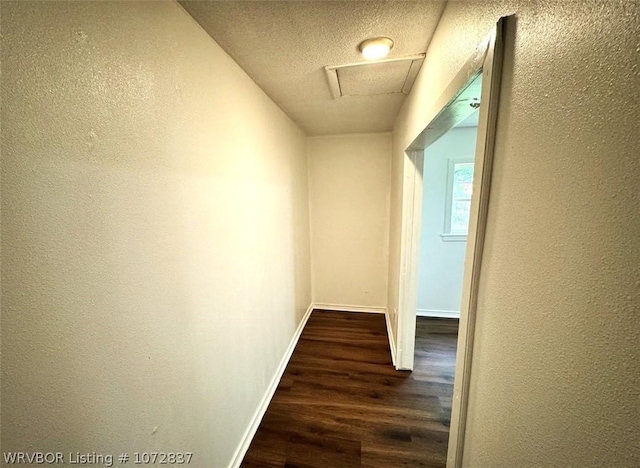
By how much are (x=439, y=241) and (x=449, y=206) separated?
1.46 feet

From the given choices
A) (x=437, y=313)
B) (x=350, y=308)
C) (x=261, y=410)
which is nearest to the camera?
(x=261, y=410)

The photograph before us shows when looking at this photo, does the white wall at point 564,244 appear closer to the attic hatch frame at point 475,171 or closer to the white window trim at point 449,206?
the attic hatch frame at point 475,171

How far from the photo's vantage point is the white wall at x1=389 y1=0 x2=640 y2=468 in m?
0.31

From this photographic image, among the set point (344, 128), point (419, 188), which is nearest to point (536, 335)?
point (419, 188)

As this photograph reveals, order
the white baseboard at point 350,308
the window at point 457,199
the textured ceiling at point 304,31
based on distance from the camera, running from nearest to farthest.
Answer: the textured ceiling at point 304,31 < the window at point 457,199 < the white baseboard at point 350,308

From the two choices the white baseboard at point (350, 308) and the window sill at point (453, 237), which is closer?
the window sill at point (453, 237)

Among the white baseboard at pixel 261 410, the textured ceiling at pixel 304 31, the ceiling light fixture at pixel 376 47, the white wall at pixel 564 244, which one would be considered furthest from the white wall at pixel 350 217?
the white wall at pixel 564 244

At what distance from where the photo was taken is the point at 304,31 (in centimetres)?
108

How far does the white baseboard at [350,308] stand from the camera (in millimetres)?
3270

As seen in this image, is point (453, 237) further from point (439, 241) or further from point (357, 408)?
point (357, 408)

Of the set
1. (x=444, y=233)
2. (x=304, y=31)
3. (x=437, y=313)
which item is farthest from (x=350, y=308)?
(x=304, y=31)

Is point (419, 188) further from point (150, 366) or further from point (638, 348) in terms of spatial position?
point (150, 366)

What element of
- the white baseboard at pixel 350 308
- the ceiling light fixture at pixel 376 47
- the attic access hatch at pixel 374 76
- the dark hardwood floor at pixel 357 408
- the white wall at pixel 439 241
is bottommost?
the dark hardwood floor at pixel 357 408

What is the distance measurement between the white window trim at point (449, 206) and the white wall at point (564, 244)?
2387mm
